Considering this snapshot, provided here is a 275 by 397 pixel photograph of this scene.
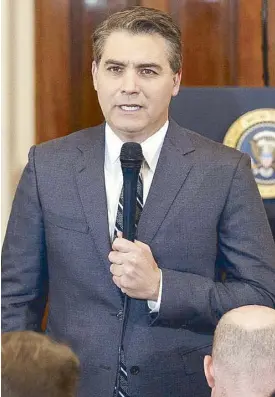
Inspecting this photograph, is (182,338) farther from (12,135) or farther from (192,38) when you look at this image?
(192,38)

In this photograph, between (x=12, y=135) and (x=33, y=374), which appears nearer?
(x=33, y=374)

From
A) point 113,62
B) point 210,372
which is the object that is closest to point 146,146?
point 113,62

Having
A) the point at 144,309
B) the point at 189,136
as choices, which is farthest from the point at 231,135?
the point at 144,309

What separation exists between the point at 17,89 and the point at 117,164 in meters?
0.33

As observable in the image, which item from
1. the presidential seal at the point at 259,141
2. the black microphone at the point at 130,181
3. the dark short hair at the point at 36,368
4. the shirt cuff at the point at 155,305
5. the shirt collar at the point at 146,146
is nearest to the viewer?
the dark short hair at the point at 36,368

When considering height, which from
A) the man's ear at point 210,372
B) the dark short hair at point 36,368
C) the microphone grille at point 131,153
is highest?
the microphone grille at point 131,153

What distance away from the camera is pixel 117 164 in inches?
66.9

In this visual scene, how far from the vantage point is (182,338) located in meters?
1.66

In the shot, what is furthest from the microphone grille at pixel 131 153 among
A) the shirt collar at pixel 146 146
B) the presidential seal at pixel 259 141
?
the presidential seal at pixel 259 141

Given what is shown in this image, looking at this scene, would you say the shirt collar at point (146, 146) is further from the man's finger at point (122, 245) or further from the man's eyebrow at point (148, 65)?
the man's finger at point (122, 245)

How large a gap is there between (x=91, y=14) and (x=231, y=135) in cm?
57

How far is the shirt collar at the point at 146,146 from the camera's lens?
66.8 inches

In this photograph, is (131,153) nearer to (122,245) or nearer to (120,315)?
(122,245)

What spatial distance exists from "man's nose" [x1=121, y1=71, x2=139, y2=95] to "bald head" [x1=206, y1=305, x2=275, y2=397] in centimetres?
48
